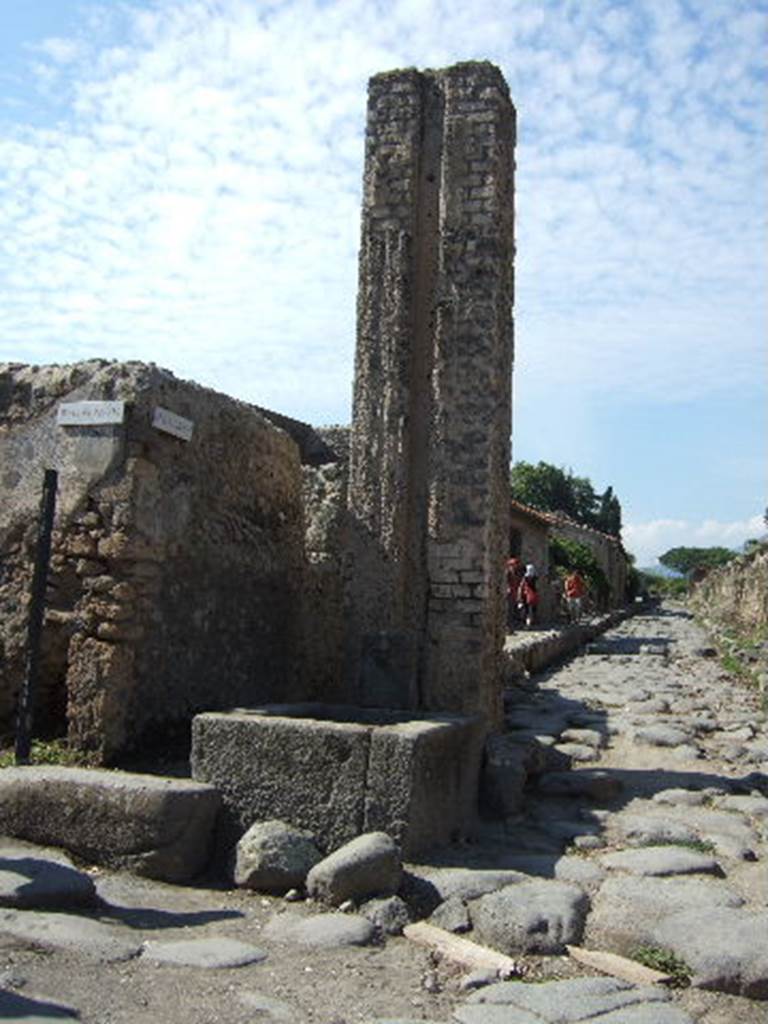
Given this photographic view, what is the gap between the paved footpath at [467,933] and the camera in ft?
10.7

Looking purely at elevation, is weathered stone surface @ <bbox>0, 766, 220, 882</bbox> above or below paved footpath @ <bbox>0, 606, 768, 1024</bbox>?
above

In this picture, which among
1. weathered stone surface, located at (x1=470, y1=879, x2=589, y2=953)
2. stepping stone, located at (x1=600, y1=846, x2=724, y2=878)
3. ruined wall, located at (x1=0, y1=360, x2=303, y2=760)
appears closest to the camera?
weathered stone surface, located at (x1=470, y1=879, x2=589, y2=953)

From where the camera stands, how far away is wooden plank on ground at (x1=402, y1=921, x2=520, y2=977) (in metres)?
3.67

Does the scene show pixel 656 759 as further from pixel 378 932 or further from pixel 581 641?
pixel 581 641

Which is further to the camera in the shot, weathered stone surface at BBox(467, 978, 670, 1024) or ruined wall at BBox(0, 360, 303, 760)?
ruined wall at BBox(0, 360, 303, 760)

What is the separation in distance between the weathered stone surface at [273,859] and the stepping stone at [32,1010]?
151 centimetres

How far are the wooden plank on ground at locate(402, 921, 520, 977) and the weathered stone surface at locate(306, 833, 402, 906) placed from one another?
0.26m

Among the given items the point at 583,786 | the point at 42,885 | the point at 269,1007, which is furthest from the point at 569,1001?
the point at 583,786

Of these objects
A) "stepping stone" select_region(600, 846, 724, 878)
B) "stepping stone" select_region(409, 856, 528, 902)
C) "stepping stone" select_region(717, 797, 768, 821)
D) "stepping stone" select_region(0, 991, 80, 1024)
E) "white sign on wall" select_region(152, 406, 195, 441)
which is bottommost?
"stepping stone" select_region(0, 991, 80, 1024)

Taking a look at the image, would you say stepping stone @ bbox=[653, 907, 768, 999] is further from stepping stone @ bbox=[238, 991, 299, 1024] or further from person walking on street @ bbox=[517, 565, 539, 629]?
person walking on street @ bbox=[517, 565, 539, 629]

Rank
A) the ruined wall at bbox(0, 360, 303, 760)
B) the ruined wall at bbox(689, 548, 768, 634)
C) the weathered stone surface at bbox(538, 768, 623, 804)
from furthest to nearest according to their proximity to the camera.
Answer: the ruined wall at bbox(689, 548, 768, 634) → the weathered stone surface at bbox(538, 768, 623, 804) → the ruined wall at bbox(0, 360, 303, 760)

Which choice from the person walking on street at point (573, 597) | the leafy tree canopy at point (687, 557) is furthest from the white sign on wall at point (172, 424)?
the leafy tree canopy at point (687, 557)

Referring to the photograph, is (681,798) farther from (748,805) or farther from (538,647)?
(538,647)

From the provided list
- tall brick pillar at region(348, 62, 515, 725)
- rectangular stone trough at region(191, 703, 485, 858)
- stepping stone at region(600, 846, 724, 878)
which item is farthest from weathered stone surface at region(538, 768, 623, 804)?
rectangular stone trough at region(191, 703, 485, 858)
